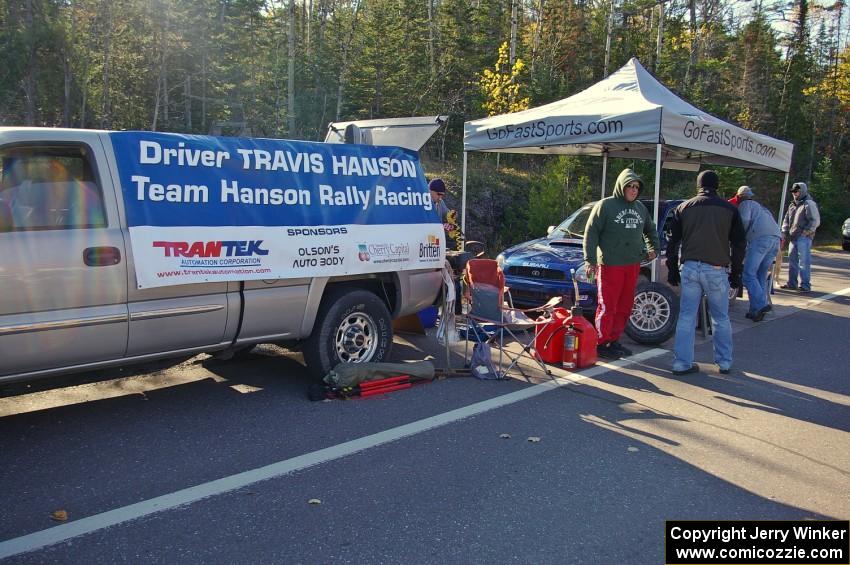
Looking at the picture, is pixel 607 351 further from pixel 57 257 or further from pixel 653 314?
pixel 57 257

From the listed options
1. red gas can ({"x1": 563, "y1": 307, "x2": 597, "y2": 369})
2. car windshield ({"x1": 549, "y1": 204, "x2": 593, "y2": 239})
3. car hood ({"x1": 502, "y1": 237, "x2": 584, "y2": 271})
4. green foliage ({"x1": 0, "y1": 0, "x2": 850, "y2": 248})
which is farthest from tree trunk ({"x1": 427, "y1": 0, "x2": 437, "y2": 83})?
red gas can ({"x1": 563, "y1": 307, "x2": 597, "y2": 369})

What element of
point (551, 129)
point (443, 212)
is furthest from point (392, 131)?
point (551, 129)

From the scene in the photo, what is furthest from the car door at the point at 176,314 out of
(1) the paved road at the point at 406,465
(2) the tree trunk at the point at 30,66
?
(2) the tree trunk at the point at 30,66

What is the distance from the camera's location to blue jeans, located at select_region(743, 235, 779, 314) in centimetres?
960

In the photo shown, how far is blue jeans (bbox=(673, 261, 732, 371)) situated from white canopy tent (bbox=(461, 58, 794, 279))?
1.55 m

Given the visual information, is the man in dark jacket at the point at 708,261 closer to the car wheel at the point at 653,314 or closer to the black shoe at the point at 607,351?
the black shoe at the point at 607,351

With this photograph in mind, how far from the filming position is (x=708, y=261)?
21.1 feet

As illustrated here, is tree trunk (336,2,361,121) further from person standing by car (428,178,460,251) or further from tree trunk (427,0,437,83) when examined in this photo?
person standing by car (428,178,460,251)

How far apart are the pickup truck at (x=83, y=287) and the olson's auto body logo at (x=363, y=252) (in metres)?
0.80

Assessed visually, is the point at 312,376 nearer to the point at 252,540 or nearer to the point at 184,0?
the point at 252,540

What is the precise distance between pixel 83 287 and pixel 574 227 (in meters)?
6.87

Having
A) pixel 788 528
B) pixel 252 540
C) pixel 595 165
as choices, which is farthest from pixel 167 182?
pixel 595 165

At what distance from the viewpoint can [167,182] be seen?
4805 millimetres

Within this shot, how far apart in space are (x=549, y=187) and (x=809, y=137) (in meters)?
36.4
